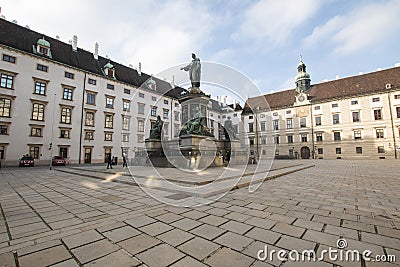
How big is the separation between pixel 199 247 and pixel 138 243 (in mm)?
835

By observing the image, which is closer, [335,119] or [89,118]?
[89,118]

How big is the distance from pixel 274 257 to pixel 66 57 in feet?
122

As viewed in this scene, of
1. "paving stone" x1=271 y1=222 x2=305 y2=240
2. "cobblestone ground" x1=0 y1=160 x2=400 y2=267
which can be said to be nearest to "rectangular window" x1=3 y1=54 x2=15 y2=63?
"cobblestone ground" x1=0 y1=160 x2=400 y2=267

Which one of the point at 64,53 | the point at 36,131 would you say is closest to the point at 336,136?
the point at 36,131

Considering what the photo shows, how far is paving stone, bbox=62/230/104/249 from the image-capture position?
2633 millimetres

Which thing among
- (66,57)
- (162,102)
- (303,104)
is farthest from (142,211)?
(303,104)

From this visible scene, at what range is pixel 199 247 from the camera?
8.35 feet

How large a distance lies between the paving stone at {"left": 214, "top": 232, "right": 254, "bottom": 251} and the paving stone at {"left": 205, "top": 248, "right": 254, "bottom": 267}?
6.2 inches

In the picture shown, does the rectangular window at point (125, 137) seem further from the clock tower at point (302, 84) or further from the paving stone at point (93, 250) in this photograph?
the clock tower at point (302, 84)

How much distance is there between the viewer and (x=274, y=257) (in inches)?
90.7

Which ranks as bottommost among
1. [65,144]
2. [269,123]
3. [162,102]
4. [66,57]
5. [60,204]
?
[60,204]

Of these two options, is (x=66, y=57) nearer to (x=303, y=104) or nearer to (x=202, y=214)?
(x=202, y=214)

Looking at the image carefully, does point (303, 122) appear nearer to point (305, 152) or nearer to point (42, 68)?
point (305, 152)

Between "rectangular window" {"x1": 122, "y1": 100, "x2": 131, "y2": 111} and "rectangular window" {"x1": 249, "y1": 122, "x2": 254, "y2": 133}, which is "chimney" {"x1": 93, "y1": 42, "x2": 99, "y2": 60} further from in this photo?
"rectangular window" {"x1": 249, "y1": 122, "x2": 254, "y2": 133}
